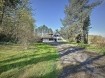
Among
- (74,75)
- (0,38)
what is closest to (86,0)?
(0,38)

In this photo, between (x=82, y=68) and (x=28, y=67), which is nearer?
(x=82, y=68)

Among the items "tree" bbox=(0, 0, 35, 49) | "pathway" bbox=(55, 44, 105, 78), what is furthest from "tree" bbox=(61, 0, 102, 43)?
"pathway" bbox=(55, 44, 105, 78)

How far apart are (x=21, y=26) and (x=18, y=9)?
4.36 meters

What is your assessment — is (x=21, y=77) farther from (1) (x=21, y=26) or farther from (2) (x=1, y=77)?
(1) (x=21, y=26)

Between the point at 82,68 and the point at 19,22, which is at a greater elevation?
the point at 19,22

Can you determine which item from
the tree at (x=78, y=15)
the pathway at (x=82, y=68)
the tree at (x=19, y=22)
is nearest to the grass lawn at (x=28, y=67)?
the pathway at (x=82, y=68)

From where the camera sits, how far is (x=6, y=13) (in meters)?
29.7

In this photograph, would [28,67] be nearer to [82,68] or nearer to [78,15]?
[82,68]

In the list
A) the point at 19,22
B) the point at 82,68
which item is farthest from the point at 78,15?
the point at 82,68

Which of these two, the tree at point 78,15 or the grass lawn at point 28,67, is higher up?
the tree at point 78,15

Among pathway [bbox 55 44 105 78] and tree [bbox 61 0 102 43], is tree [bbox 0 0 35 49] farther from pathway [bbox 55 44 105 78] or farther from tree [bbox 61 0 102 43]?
tree [bbox 61 0 102 43]

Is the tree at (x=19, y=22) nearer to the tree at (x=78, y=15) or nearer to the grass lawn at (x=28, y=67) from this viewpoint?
the grass lawn at (x=28, y=67)

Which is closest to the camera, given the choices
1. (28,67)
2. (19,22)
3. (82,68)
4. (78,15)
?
(82,68)

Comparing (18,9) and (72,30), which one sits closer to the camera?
(18,9)
